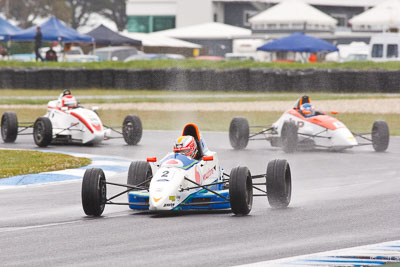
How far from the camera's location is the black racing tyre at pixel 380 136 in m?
17.7

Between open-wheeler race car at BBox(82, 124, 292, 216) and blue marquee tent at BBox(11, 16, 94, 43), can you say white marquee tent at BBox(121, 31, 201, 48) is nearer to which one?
blue marquee tent at BBox(11, 16, 94, 43)

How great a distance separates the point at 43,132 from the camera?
1834 centimetres

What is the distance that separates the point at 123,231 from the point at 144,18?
68.2 metres

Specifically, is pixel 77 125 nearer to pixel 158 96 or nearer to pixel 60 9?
pixel 158 96

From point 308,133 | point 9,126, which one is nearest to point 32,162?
point 9,126

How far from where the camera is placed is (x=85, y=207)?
957 centimetres

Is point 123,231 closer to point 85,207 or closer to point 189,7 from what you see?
point 85,207

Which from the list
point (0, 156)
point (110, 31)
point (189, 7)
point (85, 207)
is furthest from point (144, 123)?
point (189, 7)

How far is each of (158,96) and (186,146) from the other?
25.9 metres

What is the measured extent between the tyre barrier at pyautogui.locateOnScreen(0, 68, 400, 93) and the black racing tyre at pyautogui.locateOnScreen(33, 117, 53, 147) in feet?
60.4

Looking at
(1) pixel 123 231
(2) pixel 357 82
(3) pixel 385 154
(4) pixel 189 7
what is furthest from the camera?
(4) pixel 189 7

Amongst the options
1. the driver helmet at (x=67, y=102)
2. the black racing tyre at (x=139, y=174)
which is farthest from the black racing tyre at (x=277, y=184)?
the driver helmet at (x=67, y=102)

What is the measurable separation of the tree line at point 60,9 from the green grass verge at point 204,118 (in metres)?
56.2

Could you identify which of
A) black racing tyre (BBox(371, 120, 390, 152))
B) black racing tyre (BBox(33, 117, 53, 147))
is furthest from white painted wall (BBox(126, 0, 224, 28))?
black racing tyre (BBox(371, 120, 390, 152))
